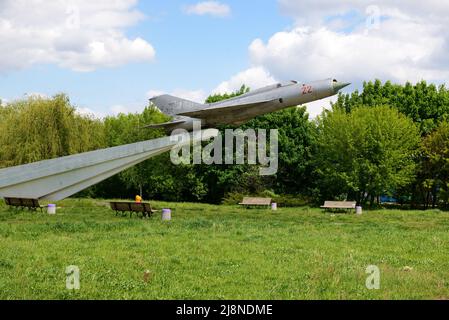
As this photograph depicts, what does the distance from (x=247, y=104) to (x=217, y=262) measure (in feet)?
49.2

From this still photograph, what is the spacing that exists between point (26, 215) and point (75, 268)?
1279 cm

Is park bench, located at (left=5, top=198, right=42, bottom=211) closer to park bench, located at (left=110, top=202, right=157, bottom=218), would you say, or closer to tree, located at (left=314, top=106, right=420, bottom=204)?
park bench, located at (left=110, top=202, right=157, bottom=218)

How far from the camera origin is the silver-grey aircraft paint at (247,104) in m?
24.0

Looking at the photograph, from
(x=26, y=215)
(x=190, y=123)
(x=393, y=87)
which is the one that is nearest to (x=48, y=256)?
(x=26, y=215)

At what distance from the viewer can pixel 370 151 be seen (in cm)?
3578

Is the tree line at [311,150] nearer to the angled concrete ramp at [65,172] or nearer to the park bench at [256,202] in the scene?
the park bench at [256,202]

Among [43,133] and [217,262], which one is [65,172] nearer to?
[217,262]

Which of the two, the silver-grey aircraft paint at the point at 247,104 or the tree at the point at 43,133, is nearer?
the silver-grey aircraft paint at the point at 247,104

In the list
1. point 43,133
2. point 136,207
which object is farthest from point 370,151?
point 43,133

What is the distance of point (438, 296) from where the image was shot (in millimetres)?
8281

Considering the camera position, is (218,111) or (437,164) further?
(437,164)

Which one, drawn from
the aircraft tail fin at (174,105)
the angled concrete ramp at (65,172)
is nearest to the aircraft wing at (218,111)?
the aircraft tail fin at (174,105)

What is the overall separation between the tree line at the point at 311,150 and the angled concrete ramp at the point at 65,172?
53.7 feet

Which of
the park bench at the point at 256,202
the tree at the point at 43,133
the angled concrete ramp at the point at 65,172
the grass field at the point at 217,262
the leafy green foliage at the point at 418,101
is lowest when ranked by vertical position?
the grass field at the point at 217,262
